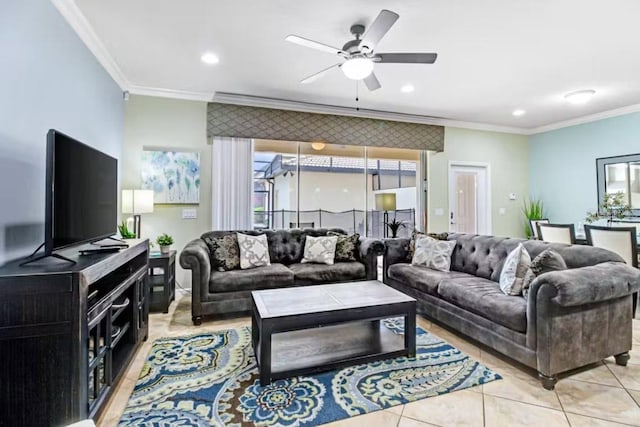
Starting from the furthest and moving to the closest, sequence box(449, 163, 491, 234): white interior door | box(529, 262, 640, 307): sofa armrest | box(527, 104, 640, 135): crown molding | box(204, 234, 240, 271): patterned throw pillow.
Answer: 1. box(449, 163, 491, 234): white interior door
2. box(527, 104, 640, 135): crown molding
3. box(204, 234, 240, 271): patterned throw pillow
4. box(529, 262, 640, 307): sofa armrest

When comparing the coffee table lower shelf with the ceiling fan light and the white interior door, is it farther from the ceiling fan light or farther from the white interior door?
the white interior door

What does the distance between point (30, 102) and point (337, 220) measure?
3981mm

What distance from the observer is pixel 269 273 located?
3.36 metres

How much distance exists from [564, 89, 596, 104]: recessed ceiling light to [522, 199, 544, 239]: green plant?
7.16ft

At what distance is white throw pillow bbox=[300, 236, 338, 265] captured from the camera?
3.85 m

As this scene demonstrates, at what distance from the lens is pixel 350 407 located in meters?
1.82

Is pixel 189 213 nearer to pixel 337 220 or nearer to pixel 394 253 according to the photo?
pixel 337 220

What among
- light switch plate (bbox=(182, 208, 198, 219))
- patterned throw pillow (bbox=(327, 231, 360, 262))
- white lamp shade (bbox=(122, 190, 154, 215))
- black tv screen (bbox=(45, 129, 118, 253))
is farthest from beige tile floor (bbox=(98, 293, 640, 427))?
light switch plate (bbox=(182, 208, 198, 219))

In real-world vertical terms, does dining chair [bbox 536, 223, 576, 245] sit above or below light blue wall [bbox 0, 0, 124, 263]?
below

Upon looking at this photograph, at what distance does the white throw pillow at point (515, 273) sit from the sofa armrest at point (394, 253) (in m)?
1.40

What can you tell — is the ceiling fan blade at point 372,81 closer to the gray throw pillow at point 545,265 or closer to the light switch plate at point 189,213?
the gray throw pillow at point 545,265

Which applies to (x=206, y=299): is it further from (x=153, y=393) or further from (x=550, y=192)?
(x=550, y=192)

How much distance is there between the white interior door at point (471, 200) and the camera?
226 inches

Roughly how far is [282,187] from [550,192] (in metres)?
4.91
